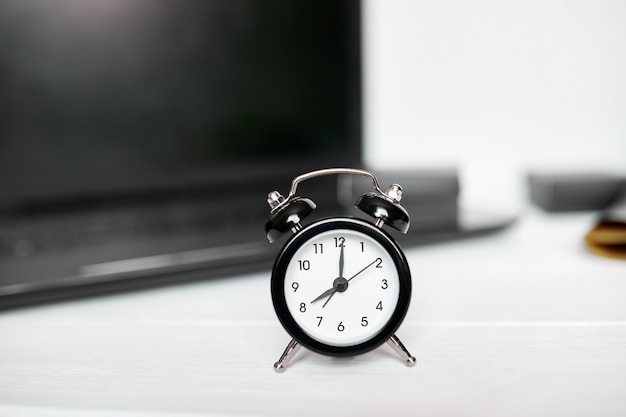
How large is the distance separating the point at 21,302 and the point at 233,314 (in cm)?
26

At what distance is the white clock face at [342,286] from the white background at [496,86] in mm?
884

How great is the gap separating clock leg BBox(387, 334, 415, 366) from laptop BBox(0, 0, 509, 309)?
0.30 meters

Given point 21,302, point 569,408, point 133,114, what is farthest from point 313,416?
point 133,114

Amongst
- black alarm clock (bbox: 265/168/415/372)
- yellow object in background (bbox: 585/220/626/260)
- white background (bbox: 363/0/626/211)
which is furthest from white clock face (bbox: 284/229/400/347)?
white background (bbox: 363/0/626/211)

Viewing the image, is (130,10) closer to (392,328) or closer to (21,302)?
(21,302)

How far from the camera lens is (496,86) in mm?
1427

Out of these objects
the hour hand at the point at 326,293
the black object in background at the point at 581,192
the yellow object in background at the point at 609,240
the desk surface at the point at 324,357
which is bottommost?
the black object in background at the point at 581,192

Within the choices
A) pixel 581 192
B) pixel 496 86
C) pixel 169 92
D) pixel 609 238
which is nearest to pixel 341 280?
pixel 609 238

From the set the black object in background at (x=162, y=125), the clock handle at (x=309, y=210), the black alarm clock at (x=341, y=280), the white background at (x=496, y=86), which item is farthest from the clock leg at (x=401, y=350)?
the white background at (x=496, y=86)

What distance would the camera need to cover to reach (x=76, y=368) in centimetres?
53

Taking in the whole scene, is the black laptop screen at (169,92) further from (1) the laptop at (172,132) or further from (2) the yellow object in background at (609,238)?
(2) the yellow object in background at (609,238)

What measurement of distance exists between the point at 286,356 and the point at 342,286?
84mm

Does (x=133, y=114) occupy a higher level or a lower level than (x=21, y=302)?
higher

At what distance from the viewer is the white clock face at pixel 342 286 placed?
52cm
